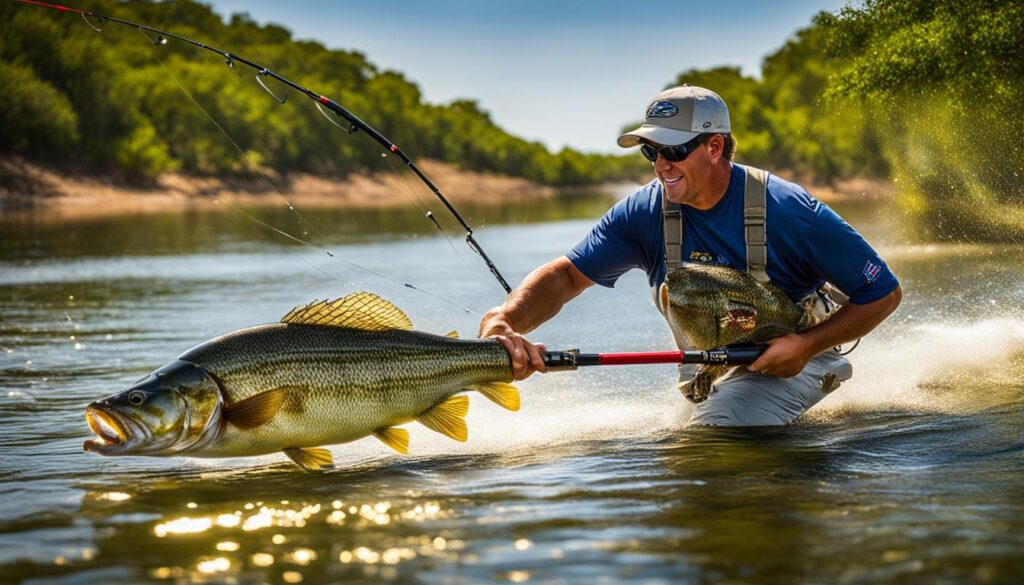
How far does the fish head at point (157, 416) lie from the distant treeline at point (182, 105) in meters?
29.5

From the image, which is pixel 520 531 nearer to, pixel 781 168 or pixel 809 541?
pixel 809 541

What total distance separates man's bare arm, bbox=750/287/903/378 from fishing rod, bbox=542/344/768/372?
0.08 meters

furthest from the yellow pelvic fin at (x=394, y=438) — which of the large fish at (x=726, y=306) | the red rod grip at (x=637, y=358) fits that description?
the large fish at (x=726, y=306)

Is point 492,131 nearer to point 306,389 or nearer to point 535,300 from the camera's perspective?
point 535,300

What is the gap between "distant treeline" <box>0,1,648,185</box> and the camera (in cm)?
6875

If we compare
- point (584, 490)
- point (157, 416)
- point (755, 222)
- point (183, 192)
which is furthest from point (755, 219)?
point (183, 192)

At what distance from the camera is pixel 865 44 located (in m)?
25.3

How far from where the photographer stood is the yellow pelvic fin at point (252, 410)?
5355 mm

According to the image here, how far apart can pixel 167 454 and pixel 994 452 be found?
395 centimetres

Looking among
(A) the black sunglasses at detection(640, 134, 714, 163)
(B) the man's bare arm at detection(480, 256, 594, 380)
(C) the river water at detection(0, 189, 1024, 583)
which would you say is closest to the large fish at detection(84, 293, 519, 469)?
(C) the river water at detection(0, 189, 1024, 583)

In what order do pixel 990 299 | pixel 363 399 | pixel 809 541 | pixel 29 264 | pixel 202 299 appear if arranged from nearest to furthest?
1. pixel 809 541
2. pixel 363 399
3. pixel 990 299
4. pixel 202 299
5. pixel 29 264

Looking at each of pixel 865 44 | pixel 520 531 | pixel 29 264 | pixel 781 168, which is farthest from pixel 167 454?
pixel 781 168

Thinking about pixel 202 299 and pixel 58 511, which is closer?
pixel 58 511

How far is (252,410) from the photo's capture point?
17.6 ft
